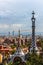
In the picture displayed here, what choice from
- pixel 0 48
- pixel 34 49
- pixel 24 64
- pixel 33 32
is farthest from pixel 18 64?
pixel 0 48

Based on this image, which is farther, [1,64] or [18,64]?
[1,64]

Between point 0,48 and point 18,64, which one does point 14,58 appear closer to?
point 18,64

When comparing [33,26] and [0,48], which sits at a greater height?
[33,26]

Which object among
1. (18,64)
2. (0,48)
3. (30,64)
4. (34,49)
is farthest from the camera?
(0,48)

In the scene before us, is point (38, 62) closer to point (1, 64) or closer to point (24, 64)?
point (24, 64)

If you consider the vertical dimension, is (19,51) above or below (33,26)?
below

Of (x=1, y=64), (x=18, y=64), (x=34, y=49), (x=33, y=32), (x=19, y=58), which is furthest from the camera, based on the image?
(x=33, y=32)

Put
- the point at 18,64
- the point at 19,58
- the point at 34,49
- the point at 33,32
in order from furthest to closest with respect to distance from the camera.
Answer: the point at 33,32, the point at 34,49, the point at 19,58, the point at 18,64

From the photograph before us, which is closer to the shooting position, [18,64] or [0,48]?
[18,64]

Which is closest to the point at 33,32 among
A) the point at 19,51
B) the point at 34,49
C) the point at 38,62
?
the point at 34,49
